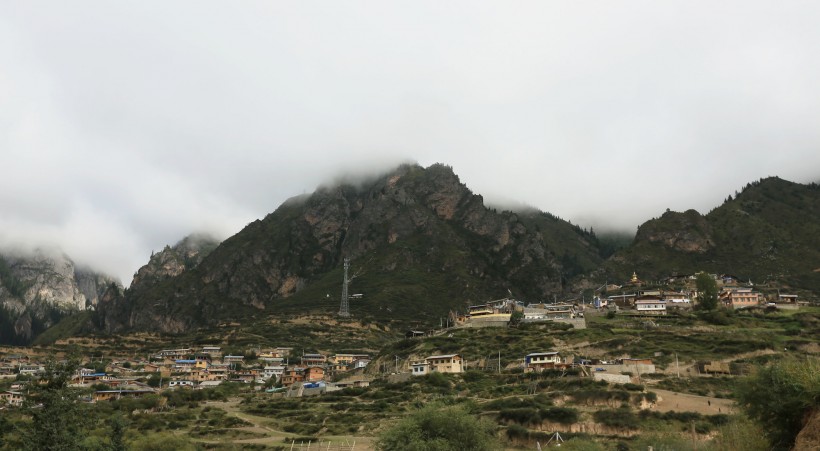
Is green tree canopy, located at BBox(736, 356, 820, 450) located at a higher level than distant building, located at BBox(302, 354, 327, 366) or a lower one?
higher

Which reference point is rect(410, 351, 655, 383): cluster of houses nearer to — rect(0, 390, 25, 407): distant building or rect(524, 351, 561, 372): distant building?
rect(524, 351, 561, 372): distant building

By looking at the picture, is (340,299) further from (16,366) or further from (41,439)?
(41,439)

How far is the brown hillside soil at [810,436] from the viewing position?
2048cm

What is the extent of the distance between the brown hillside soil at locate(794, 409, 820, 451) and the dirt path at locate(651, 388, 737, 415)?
36569 mm

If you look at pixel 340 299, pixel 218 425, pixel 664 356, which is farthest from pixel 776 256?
pixel 218 425

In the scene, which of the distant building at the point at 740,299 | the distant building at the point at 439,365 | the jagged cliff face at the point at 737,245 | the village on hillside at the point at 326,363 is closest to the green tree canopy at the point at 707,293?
the village on hillside at the point at 326,363

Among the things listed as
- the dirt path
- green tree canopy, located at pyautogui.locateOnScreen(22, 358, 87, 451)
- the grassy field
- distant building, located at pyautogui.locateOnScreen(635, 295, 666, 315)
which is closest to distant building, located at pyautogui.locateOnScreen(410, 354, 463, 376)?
the grassy field

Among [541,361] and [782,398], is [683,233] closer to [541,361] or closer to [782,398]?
[541,361]

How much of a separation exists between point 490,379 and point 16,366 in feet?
325

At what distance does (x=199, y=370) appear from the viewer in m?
115

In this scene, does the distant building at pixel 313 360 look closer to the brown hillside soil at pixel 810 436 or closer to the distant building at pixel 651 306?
the distant building at pixel 651 306

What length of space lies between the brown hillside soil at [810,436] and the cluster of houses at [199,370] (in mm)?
73432

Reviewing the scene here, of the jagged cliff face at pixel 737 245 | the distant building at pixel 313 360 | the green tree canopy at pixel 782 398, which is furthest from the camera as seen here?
the jagged cliff face at pixel 737 245

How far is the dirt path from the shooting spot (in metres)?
56.5
